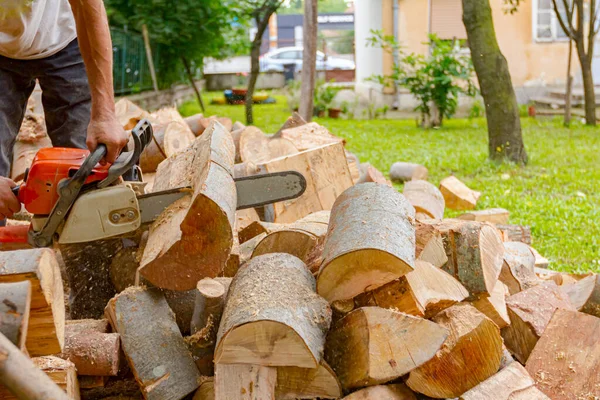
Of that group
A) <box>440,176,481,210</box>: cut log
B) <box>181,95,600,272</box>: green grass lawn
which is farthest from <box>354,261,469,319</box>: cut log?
<box>440,176,481,210</box>: cut log

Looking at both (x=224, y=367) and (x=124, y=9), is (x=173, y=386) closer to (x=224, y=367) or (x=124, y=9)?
(x=224, y=367)

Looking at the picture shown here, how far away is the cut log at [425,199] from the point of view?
448cm

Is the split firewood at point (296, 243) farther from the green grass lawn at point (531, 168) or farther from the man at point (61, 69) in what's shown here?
the green grass lawn at point (531, 168)

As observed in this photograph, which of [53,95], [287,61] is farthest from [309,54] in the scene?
[287,61]

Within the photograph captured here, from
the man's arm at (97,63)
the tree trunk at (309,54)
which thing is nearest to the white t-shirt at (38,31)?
the man's arm at (97,63)

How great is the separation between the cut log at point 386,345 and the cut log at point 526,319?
586 mm

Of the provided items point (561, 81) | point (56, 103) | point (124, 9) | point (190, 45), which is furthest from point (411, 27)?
point (56, 103)

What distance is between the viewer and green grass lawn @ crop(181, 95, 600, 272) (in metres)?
4.89

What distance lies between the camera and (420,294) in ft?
7.00

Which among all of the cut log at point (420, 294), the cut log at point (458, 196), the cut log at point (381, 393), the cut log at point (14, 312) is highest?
the cut log at point (14, 312)

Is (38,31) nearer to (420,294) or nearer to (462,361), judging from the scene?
(420,294)

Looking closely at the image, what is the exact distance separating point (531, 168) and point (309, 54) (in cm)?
295

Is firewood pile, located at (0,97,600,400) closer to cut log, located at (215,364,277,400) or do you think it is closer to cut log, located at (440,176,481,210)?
cut log, located at (215,364,277,400)

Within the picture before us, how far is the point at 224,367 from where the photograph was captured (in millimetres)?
1913
